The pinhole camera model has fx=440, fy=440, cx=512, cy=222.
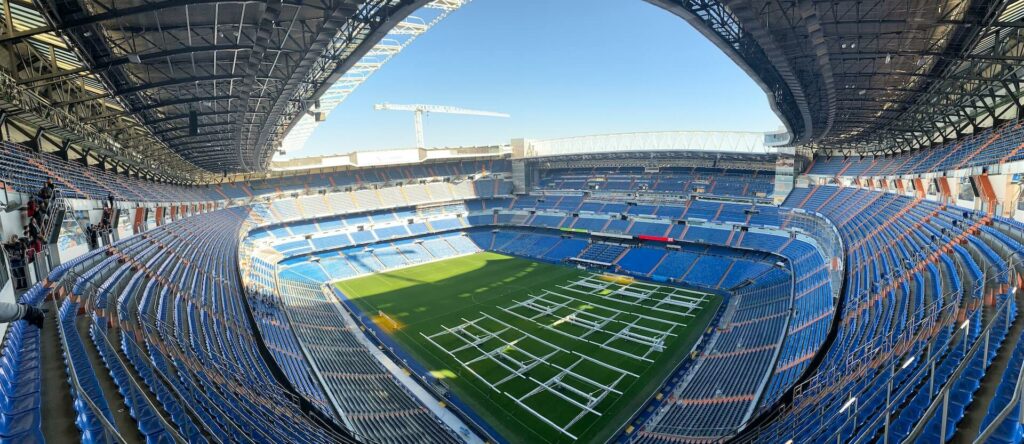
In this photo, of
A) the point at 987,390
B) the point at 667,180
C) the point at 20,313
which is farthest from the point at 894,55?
the point at 667,180

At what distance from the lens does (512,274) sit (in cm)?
3522

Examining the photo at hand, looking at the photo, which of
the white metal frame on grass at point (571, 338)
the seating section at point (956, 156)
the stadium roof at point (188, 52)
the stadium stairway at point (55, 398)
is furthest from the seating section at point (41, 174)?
the seating section at point (956, 156)

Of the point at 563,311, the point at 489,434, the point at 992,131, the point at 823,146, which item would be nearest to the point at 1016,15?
the point at 992,131

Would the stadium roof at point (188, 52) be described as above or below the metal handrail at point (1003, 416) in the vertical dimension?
above

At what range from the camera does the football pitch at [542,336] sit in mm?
16484

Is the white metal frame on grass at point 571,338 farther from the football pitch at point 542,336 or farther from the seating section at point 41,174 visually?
the seating section at point 41,174

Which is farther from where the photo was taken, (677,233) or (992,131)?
(677,233)

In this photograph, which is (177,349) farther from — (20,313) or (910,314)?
(910,314)

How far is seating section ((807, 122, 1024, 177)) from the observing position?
1448 cm

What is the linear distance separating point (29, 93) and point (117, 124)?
7.12m

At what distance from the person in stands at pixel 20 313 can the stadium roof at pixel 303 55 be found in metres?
4.39

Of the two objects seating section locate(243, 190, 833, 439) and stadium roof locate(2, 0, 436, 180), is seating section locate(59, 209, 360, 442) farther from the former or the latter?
seating section locate(243, 190, 833, 439)

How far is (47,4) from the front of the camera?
7.07 m

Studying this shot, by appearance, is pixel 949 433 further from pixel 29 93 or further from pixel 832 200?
pixel 832 200
